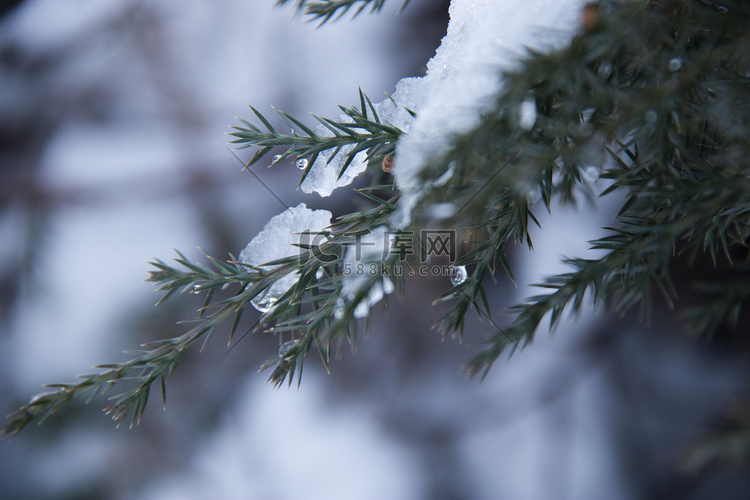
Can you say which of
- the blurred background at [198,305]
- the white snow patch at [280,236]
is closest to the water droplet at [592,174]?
the white snow patch at [280,236]

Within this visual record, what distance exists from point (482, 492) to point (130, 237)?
199 cm

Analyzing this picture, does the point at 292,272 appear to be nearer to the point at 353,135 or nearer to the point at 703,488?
the point at 353,135

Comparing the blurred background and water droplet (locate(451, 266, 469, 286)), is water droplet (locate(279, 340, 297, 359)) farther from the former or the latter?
the blurred background

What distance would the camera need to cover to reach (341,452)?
2.14 meters

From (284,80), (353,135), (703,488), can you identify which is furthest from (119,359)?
(703,488)

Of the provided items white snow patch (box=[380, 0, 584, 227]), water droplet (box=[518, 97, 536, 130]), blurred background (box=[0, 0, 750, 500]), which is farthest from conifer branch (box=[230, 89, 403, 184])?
blurred background (box=[0, 0, 750, 500])

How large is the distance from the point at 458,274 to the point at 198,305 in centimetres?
163

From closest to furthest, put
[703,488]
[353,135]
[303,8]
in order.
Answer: [353,135] → [303,8] → [703,488]

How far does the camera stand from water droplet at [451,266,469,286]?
67cm

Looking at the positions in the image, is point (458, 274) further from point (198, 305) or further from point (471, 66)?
point (198, 305)

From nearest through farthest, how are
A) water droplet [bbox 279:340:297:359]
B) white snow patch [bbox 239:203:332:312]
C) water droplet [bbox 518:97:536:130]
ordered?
1. water droplet [bbox 518:97:536:130]
2. water droplet [bbox 279:340:297:359]
3. white snow patch [bbox 239:203:332:312]

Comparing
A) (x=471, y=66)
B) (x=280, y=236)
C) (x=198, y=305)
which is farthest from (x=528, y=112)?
(x=198, y=305)

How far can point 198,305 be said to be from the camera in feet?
6.66

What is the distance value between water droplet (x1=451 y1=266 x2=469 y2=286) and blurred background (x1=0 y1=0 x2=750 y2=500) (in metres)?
1.30
